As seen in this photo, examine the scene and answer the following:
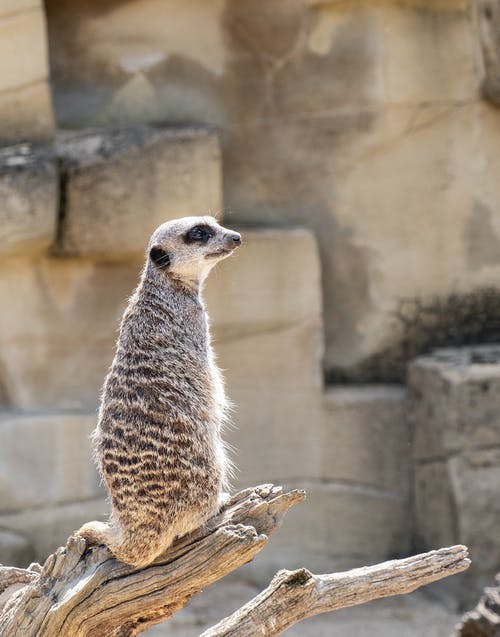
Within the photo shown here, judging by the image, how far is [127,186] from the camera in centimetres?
627

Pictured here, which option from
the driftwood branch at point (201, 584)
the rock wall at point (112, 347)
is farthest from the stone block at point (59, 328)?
the driftwood branch at point (201, 584)

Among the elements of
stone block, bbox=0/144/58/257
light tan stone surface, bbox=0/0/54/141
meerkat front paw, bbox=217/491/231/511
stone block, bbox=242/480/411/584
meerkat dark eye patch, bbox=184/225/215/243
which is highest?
light tan stone surface, bbox=0/0/54/141

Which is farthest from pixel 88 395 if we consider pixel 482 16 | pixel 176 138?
pixel 482 16

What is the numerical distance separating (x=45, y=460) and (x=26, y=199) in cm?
137

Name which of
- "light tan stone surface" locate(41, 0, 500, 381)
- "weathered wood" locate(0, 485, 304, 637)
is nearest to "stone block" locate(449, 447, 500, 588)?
"light tan stone surface" locate(41, 0, 500, 381)

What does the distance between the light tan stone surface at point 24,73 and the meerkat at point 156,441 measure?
8.96ft

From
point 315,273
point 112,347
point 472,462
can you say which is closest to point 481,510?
point 472,462

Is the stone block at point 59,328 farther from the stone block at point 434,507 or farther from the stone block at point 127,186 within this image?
the stone block at point 434,507

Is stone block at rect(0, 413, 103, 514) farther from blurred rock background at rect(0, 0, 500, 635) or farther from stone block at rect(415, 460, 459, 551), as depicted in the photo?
stone block at rect(415, 460, 459, 551)

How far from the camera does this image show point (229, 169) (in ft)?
22.9

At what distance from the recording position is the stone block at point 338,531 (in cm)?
690

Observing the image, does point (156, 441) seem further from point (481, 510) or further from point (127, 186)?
point (481, 510)

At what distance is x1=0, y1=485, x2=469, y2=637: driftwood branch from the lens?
11.3 ft

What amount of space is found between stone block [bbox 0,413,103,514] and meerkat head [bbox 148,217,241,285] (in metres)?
2.59
